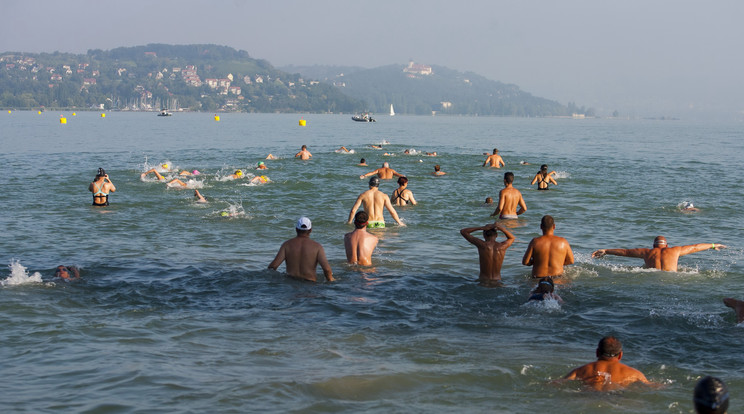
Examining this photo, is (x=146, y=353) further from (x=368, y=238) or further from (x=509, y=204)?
(x=509, y=204)

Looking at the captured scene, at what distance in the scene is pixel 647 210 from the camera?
21.0 meters

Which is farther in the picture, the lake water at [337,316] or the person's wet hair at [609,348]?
the lake water at [337,316]

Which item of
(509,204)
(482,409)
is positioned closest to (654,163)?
(509,204)

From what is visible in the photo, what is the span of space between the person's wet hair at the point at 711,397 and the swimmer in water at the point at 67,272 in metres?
10.4

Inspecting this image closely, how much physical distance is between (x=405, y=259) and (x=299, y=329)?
4940 mm

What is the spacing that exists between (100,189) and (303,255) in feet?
37.6

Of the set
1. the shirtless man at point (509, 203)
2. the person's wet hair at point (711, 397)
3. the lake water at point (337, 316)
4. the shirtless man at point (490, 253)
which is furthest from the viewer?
the shirtless man at point (509, 203)

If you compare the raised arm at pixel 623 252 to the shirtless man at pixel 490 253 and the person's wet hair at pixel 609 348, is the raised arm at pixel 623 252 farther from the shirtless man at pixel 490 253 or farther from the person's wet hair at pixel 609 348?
the person's wet hair at pixel 609 348

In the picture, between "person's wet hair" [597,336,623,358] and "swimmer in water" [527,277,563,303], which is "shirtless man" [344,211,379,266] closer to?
"swimmer in water" [527,277,563,303]

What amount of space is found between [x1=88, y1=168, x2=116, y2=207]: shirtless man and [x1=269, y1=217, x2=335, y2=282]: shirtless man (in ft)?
36.0

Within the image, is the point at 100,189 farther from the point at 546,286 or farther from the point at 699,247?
the point at 699,247

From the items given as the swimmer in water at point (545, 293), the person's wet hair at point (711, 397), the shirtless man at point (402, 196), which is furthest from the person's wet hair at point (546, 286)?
the shirtless man at point (402, 196)

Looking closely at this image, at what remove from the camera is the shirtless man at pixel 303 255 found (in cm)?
1102

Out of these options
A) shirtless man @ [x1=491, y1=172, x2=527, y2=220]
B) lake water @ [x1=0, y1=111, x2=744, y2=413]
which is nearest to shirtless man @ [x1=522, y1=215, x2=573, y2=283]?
lake water @ [x1=0, y1=111, x2=744, y2=413]
